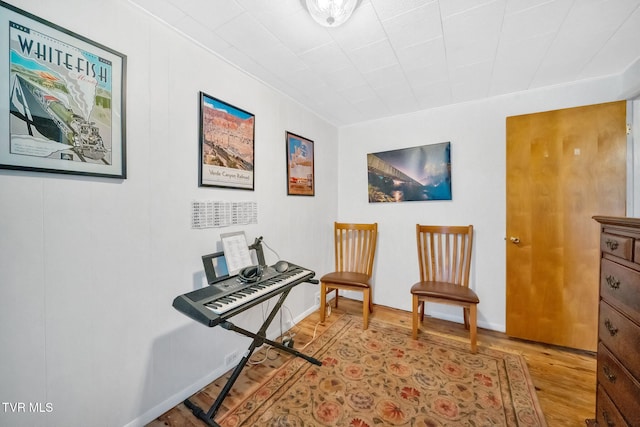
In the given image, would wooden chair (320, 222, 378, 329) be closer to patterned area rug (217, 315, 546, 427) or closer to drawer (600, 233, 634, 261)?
patterned area rug (217, 315, 546, 427)

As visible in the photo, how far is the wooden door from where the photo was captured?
6.30 ft

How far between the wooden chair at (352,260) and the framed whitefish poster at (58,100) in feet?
6.66

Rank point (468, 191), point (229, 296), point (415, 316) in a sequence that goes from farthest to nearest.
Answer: point (468, 191)
point (415, 316)
point (229, 296)

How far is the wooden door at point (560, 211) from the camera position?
1919mm

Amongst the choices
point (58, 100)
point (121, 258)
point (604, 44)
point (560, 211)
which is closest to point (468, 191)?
point (560, 211)

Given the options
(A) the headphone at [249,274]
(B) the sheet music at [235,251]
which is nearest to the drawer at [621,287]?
(A) the headphone at [249,274]

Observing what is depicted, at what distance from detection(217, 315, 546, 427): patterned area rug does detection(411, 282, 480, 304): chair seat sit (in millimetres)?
470

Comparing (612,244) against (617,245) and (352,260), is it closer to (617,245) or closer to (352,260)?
(617,245)

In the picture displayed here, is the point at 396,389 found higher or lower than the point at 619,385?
lower

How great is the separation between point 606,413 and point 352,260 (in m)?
2.08

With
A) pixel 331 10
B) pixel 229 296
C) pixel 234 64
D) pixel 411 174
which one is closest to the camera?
pixel 331 10

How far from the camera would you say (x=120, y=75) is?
1.27 metres

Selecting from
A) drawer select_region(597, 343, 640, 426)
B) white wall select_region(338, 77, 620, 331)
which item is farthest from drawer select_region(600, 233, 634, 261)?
white wall select_region(338, 77, 620, 331)

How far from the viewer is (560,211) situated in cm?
206
